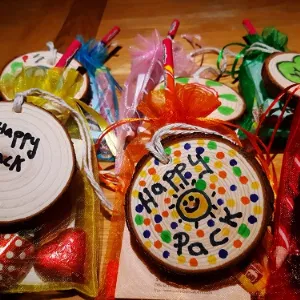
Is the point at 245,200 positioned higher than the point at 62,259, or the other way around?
the point at 245,200

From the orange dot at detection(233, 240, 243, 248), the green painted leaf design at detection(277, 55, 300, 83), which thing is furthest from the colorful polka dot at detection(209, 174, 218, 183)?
the green painted leaf design at detection(277, 55, 300, 83)

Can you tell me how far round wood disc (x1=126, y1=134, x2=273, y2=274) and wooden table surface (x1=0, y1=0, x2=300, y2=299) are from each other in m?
0.56

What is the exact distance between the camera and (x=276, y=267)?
684mm

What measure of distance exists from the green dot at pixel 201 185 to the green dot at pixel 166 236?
9cm

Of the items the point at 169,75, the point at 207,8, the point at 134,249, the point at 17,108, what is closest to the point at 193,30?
the point at 207,8

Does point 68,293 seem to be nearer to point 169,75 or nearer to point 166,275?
point 166,275

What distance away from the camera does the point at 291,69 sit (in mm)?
941

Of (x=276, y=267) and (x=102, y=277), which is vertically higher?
(x=276, y=267)

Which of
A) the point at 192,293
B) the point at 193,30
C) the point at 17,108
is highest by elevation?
the point at 193,30

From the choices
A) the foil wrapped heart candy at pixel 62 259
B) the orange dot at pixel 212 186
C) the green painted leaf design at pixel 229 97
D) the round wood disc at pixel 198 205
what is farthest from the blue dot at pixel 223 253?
the green painted leaf design at pixel 229 97

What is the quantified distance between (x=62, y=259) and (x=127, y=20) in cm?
95

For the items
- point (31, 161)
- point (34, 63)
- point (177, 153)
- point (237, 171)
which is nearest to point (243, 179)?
point (237, 171)

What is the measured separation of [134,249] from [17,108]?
339mm

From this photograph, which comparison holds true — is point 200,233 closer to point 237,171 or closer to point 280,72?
point 237,171
